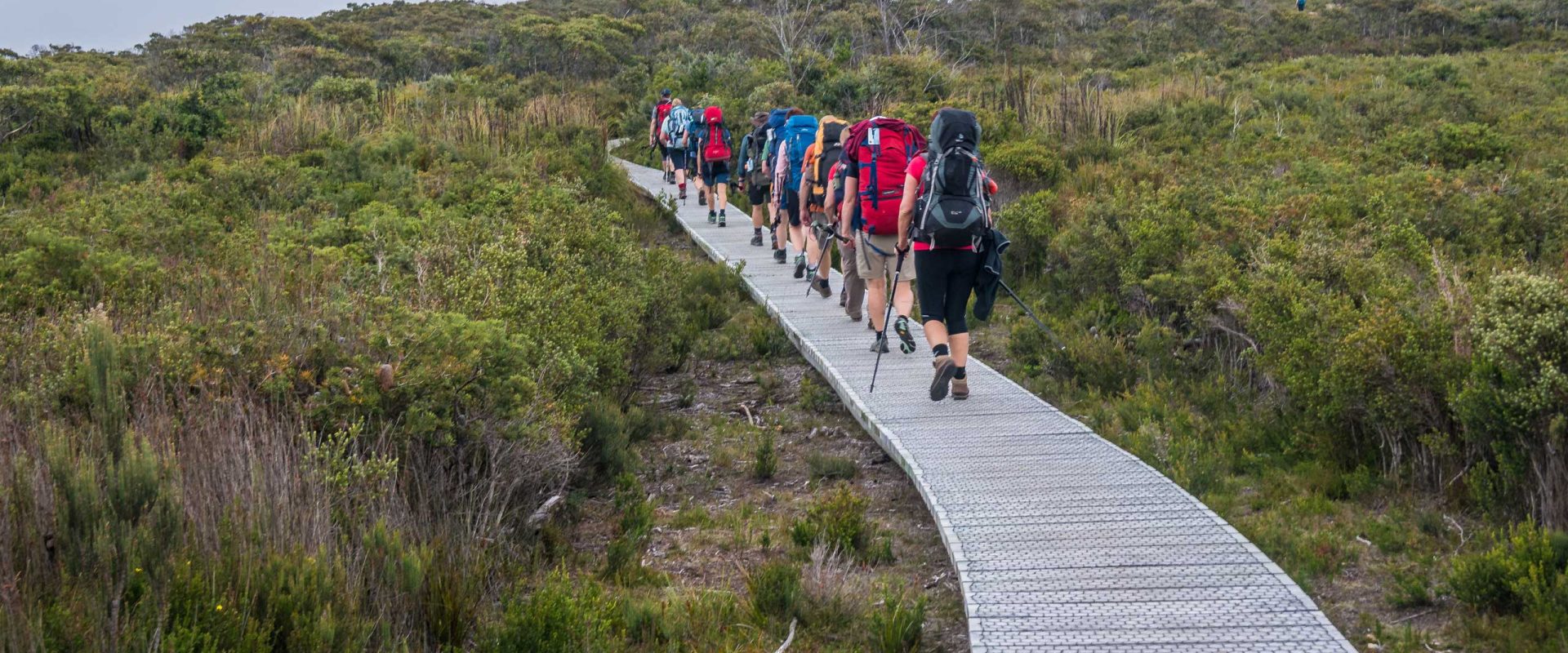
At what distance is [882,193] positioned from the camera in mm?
8648

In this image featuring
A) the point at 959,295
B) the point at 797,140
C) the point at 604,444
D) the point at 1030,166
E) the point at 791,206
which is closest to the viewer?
the point at 604,444

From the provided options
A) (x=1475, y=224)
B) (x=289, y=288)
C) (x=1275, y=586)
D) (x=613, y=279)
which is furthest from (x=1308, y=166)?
(x=289, y=288)

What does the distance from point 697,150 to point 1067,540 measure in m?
13.3

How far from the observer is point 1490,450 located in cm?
543

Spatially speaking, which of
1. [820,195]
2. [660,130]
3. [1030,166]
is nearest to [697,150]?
[660,130]

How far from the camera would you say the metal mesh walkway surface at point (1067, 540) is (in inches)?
173

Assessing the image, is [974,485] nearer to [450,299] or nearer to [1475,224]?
[450,299]

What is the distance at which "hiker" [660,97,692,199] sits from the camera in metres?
18.6

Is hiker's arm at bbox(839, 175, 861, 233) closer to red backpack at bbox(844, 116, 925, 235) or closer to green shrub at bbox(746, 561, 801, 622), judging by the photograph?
red backpack at bbox(844, 116, 925, 235)

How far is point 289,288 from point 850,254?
4.33m

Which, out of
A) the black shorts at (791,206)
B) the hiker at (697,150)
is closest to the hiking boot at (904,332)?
the black shorts at (791,206)

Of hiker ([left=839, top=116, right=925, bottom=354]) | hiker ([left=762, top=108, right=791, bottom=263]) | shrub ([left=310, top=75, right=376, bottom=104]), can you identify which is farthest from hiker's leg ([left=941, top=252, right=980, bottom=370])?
shrub ([left=310, top=75, right=376, bottom=104])

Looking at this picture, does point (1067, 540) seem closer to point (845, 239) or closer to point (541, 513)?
point (541, 513)

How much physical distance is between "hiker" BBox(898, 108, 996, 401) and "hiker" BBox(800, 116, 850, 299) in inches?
87.2
